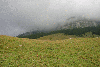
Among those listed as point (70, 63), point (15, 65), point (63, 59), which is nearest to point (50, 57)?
point (63, 59)

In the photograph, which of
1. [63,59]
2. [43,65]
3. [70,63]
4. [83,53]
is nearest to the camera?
[43,65]

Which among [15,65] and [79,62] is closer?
[15,65]

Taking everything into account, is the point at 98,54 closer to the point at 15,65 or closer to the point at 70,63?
the point at 70,63

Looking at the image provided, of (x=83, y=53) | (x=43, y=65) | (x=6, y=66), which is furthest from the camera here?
(x=83, y=53)

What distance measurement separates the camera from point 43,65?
9.87 meters

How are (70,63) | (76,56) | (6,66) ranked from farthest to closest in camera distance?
(76,56) < (70,63) < (6,66)

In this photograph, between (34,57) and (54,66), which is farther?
(34,57)

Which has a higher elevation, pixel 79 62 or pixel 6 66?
pixel 6 66

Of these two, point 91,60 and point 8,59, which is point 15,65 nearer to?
point 8,59

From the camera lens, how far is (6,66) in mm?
9227

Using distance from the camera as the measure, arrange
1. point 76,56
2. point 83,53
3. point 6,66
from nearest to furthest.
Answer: point 6,66
point 76,56
point 83,53

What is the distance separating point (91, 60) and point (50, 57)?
568 centimetres

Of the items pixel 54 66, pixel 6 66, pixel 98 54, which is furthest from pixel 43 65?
pixel 98 54

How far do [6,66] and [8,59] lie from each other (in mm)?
1362
